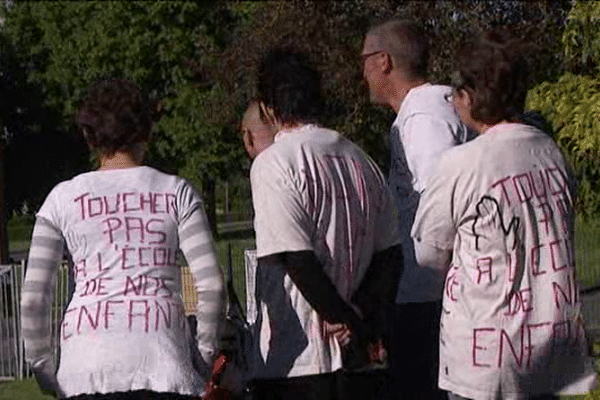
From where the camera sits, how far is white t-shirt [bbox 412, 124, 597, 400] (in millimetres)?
4582

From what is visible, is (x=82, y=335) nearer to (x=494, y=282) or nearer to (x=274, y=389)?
(x=274, y=389)

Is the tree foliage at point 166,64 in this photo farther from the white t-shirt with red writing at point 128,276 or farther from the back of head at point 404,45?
the white t-shirt with red writing at point 128,276

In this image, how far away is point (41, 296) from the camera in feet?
16.4

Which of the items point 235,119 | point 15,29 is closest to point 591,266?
point 235,119

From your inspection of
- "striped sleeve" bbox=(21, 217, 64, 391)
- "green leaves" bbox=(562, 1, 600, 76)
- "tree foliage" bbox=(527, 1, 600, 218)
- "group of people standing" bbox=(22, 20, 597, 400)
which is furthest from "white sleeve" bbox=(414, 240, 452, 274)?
"green leaves" bbox=(562, 1, 600, 76)

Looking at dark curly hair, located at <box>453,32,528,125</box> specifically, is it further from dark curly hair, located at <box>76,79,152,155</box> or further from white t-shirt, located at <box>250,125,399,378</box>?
dark curly hair, located at <box>76,79,152,155</box>

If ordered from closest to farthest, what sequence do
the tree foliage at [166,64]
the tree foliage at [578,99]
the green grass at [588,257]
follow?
1. the tree foliage at [578,99]
2. the green grass at [588,257]
3. the tree foliage at [166,64]

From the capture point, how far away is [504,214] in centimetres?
459

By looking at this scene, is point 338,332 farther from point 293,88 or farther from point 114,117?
point 114,117

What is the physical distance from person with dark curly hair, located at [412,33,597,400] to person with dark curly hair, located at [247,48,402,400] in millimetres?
314

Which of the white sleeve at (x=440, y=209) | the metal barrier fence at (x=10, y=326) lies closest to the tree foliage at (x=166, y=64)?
the metal barrier fence at (x=10, y=326)

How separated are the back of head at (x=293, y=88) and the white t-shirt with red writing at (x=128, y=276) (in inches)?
15.2

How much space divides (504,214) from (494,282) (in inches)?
7.7

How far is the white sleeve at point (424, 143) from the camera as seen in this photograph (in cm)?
546
